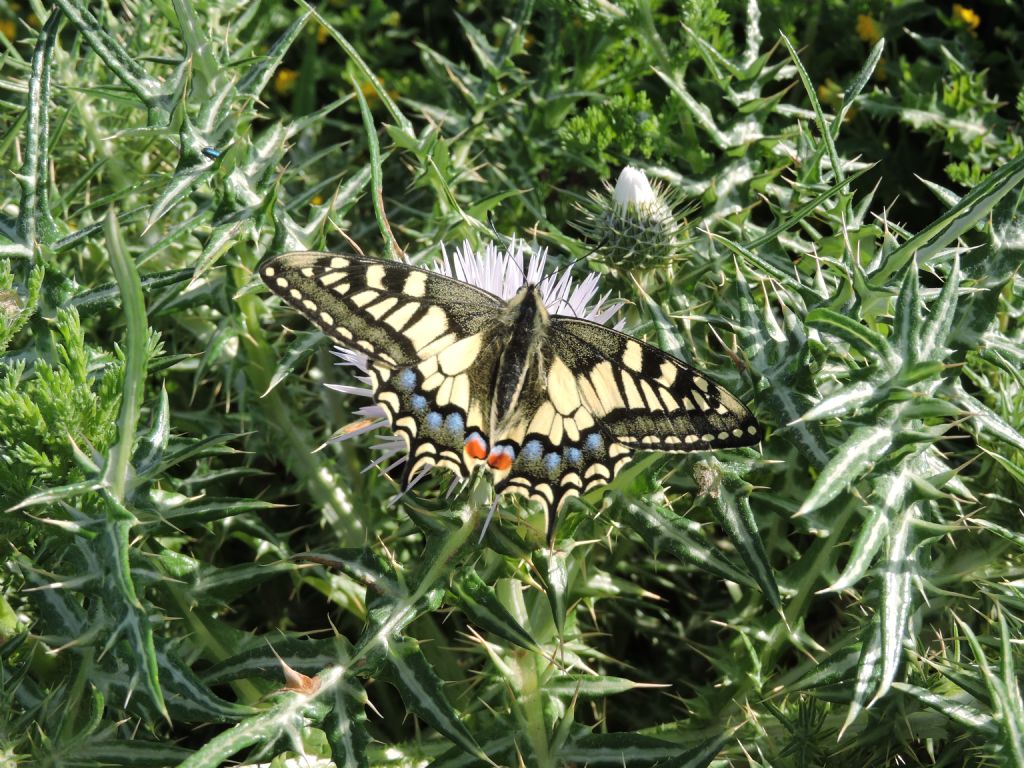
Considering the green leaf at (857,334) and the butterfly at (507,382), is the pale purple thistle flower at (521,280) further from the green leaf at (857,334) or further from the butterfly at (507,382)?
the green leaf at (857,334)

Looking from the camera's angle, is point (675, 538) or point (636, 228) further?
point (636, 228)

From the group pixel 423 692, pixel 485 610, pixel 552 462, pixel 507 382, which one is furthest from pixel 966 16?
pixel 423 692

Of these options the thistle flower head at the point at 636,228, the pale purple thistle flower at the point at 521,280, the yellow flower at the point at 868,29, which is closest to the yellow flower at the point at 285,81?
the pale purple thistle flower at the point at 521,280

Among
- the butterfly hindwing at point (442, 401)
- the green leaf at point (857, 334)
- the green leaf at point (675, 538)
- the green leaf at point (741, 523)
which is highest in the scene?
the green leaf at point (857, 334)

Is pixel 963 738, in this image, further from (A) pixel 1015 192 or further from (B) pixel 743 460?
(A) pixel 1015 192

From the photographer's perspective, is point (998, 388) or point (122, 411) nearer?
point (122, 411)

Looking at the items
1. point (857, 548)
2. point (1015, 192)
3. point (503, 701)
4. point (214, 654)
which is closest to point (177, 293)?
point (214, 654)

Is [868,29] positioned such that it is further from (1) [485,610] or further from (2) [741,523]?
(1) [485,610]
